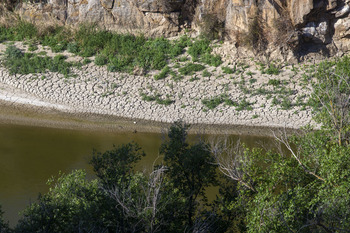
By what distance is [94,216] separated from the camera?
12078mm

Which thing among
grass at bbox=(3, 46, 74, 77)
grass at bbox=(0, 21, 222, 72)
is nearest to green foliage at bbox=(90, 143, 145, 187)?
grass at bbox=(0, 21, 222, 72)

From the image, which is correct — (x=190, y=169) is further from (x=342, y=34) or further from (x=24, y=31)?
(x=24, y=31)

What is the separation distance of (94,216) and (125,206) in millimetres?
983

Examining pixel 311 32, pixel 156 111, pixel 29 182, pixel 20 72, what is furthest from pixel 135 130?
pixel 311 32

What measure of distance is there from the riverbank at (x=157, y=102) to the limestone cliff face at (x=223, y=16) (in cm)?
208

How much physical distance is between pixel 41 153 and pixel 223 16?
40.6 ft

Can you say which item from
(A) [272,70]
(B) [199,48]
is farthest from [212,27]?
(A) [272,70]

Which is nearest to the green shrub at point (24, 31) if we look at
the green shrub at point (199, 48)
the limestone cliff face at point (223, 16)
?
the limestone cliff face at point (223, 16)

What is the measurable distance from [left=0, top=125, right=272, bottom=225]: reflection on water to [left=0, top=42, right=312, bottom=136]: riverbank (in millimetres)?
685

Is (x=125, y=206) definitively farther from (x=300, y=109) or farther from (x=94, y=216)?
(x=300, y=109)

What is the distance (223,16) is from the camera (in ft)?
88.3

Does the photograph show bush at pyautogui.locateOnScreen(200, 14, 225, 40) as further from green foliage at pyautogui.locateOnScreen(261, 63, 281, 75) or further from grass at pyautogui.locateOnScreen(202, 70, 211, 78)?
green foliage at pyautogui.locateOnScreen(261, 63, 281, 75)

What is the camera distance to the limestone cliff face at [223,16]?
82.5ft

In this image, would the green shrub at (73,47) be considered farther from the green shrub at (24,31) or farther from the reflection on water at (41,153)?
the reflection on water at (41,153)
